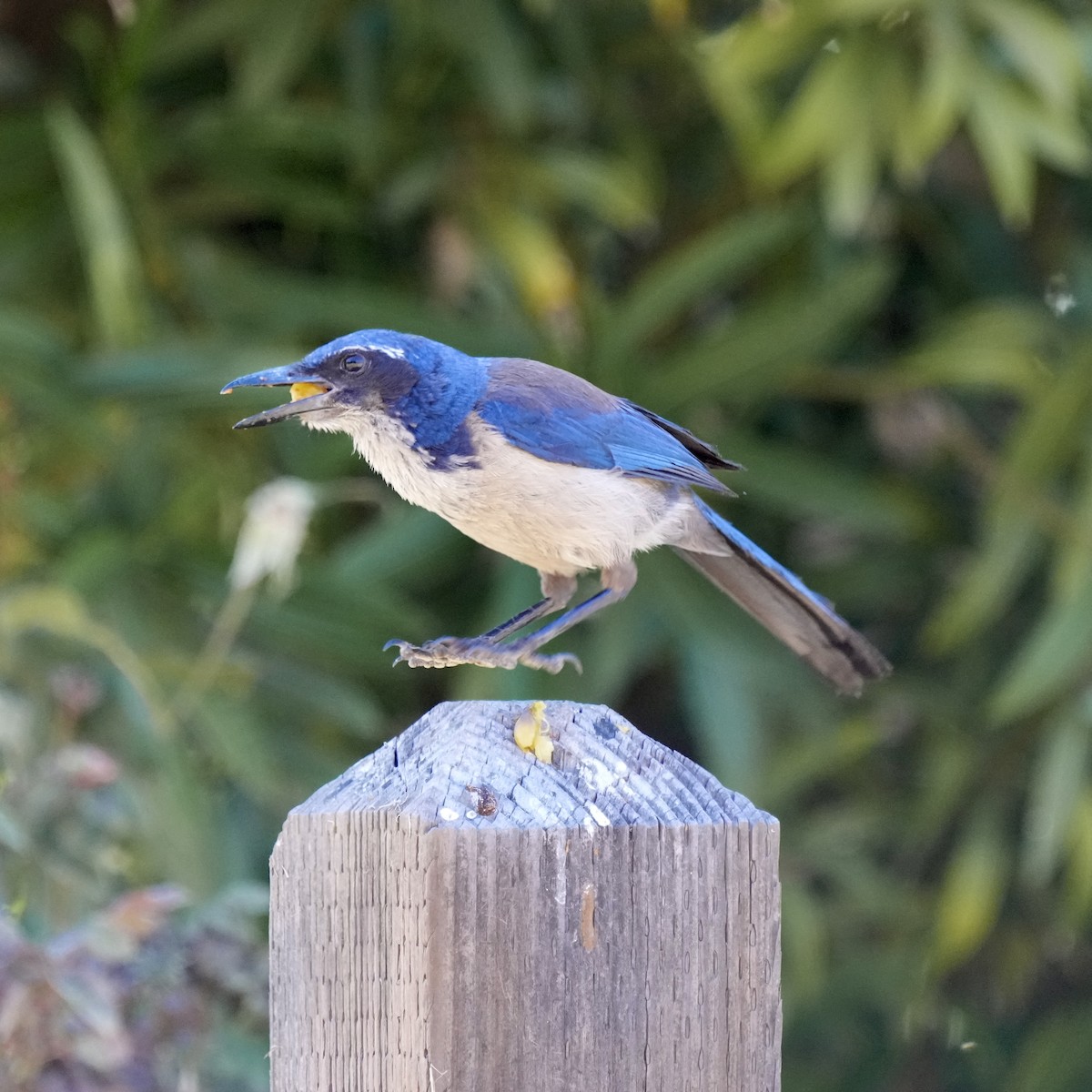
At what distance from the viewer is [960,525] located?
17.4ft

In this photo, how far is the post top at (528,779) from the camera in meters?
1.63

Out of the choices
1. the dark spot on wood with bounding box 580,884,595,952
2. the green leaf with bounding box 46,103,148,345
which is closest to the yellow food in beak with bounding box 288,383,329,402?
the dark spot on wood with bounding box 580,884,595,952

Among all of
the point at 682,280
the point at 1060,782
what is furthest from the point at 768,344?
the point at 1060,782

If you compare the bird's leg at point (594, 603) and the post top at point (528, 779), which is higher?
the bird's leg at point (594, 603)

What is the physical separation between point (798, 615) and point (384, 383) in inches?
32.0

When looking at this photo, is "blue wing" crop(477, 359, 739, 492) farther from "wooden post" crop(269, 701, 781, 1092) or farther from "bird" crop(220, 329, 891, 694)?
"wooden post" crop(269, 701, 781, 1092)

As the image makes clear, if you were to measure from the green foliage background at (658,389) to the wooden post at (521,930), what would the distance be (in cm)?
257

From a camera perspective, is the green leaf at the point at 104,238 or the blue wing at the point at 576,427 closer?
the blue wing at the point at 576,427

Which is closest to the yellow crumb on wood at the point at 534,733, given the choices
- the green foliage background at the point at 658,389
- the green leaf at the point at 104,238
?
the green foliage background at the point at 658,389

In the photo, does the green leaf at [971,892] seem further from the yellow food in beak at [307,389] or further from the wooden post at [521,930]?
the wooden post at [521,930]

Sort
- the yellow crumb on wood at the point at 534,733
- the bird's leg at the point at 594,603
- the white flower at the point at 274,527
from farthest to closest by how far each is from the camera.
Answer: the white flower at the point at 274,527 < the bird's leg at the point at 594,603 < the yellow crumb on wood at the point at 534,733

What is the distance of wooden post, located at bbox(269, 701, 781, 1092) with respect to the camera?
1575mm

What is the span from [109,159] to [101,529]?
4.14 ft

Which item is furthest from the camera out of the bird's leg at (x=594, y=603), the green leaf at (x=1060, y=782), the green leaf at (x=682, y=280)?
the green leaf at (x=682, y=280)
